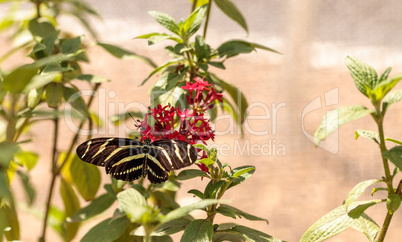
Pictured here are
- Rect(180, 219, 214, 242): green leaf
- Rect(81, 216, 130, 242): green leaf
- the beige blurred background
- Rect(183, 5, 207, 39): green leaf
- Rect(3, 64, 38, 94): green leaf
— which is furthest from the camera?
the beige blurred background

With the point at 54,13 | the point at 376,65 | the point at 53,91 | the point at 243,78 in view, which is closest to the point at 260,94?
the point at 243,78

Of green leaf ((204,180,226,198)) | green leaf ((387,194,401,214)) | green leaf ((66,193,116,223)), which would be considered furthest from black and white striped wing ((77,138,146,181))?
green leaf ((387,194,401,214))

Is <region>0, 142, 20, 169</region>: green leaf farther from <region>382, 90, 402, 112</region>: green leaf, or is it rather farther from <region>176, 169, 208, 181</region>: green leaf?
<region>382, 90, 402, 112</region>: green leaf

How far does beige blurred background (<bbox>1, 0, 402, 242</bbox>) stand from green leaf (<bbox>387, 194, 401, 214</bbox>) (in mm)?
1031

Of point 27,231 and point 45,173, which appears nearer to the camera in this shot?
point 27,231

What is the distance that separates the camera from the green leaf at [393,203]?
608mm

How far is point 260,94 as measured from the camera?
3064 mm

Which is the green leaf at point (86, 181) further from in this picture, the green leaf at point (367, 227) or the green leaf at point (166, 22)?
the green leaf at point (367, 227)

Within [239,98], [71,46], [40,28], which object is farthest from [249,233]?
[40,28]

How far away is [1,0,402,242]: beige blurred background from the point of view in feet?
7.15

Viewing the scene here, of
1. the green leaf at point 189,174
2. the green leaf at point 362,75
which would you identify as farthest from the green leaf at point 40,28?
the green leaf at point 362,75

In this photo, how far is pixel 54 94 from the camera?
0.85m

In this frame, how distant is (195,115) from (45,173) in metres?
1.85

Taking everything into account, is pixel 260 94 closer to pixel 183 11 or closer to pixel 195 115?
pixel 183 11
